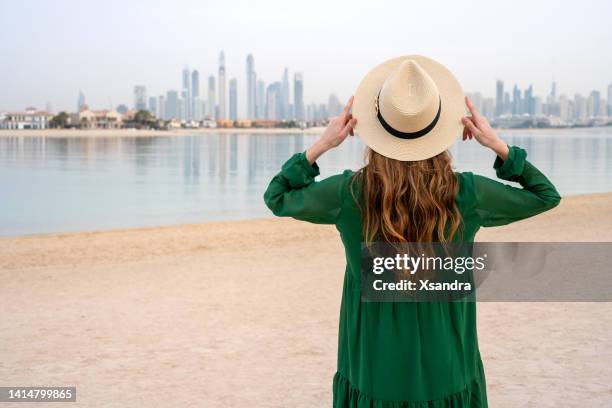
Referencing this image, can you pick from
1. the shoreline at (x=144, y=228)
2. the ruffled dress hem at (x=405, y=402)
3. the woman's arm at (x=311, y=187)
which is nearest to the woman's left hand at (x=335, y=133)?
the woman's arm at (x=311, y=187)

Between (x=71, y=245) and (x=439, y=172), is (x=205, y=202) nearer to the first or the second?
(x=71, y=245)

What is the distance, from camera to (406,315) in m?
2.19

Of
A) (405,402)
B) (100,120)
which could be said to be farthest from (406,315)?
(100,120)

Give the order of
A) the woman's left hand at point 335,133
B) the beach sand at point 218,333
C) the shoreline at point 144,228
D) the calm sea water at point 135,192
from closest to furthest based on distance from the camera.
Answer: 1. the woman's left hand at point 335,133
2. the beach sand at point 218,333
3. the shoreline at point 144,228
4. the calm sea water at point 135,192

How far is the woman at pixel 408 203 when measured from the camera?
2.07 metres

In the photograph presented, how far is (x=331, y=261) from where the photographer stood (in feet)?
34.7

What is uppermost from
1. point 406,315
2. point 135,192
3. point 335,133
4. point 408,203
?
point 335,133

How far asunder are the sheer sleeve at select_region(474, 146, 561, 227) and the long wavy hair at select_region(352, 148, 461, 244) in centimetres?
10

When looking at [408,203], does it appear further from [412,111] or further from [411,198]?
[412,111]

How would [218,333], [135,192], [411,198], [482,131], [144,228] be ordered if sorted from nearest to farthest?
1. [411,198]
2. [482,131]
3. [218,333]
4. [144,228]
5. [135,192]

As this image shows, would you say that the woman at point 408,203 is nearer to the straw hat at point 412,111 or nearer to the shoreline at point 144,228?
the straw hat at point 412,111

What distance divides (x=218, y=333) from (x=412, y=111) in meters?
4.85

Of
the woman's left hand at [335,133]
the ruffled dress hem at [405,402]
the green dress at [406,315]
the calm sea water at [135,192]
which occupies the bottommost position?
the calm sea water at [135,192]

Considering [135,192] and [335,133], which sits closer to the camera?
[335,133]
